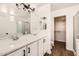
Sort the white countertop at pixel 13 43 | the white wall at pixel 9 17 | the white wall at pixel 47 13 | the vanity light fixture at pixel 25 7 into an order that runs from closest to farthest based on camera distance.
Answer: the white countertop at pixel 13 43
the white wall at pixel 9 17
the vanity light fixture at pixel 25 7
the white wall at pixel 47 13

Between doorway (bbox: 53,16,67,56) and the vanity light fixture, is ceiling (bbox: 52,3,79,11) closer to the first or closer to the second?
doorway (bbox: 53,16,67,56)

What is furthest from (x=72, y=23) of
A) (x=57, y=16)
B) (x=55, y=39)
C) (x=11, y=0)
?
(x=11, y=0)

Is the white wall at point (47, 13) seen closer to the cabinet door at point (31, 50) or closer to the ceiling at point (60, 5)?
the ceiling at point (60, 5)

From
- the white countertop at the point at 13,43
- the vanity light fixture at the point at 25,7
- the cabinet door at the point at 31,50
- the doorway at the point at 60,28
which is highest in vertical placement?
the vanity light fixture at the point at 25,7

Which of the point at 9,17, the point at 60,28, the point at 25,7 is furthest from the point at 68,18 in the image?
the point at 9,17

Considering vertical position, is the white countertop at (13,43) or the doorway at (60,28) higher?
the doorway at (60,28)

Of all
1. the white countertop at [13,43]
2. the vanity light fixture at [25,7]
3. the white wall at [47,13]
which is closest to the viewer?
the white countertop at [13,43]

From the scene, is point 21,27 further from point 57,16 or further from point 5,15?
point 57,16

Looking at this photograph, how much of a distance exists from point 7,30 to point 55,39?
0.74 meters

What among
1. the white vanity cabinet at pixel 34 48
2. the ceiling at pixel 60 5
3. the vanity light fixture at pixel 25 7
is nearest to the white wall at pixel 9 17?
the vanity light fixture at pixel 25 7

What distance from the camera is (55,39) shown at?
1062 mm

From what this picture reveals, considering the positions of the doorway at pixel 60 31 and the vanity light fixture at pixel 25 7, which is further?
the doorway at pixel 60 31

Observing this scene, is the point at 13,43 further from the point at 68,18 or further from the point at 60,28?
the point at 68,18

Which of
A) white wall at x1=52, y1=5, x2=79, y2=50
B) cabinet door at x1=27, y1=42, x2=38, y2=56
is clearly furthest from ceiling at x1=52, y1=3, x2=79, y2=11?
cabinet door at x1=27, y1=42, x2=38, y2=56
